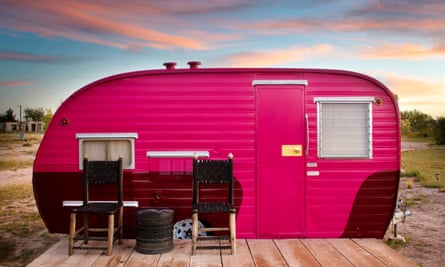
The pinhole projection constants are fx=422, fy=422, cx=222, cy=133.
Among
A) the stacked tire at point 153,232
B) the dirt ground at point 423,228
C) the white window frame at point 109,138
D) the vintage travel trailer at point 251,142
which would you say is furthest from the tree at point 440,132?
the stacked tire at point 153,232

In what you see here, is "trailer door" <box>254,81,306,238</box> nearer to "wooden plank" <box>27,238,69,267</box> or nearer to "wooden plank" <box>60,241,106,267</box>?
"wooden plank" <box>60,241,106,267</box>

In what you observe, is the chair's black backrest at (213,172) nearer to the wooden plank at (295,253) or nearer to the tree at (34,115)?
the wooden plank at (295,253)

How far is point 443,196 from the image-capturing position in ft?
41.0

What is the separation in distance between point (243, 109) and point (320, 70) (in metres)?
1.17

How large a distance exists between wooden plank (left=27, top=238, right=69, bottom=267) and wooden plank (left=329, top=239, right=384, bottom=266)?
3.34 m

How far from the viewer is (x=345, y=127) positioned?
5699mm

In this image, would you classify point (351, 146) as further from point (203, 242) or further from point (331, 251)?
point (203, 242)

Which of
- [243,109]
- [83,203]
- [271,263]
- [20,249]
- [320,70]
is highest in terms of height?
[320,70]

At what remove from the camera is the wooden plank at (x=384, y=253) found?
4.78 meters

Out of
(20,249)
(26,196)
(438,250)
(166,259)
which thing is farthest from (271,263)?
(26,196)

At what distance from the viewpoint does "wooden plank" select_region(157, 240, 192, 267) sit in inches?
187

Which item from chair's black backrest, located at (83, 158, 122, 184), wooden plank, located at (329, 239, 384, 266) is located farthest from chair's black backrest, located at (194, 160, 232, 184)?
wooden plank, located at (329, 239, 384, 266)

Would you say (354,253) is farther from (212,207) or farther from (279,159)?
(212,207)

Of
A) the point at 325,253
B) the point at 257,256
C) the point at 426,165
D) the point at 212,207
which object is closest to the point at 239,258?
the point at 257,256
